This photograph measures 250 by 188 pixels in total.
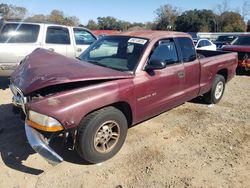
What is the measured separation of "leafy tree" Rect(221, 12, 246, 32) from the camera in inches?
2138

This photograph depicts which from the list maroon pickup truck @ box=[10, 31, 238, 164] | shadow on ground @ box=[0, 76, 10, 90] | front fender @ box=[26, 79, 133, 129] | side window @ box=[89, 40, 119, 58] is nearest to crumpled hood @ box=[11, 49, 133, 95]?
maroon pickup truck @ box=[10, 31, 238, 164]

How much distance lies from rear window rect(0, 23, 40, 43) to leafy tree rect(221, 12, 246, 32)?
51.7 m

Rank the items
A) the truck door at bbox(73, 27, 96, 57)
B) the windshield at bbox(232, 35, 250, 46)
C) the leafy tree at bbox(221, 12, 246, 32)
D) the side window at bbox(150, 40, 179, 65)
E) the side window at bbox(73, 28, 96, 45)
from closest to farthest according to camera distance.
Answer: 1. the side window at bbox(150, 40, 179, 65)
2. the truck door at bbox(73, 27, 96, 57)
3. the side window at bbox(73, 28, 96, 45)
4. the windshield at bbox(232, 35, 250, 46)
5. the leafy tree at bbox(221, 12, 246, 32)

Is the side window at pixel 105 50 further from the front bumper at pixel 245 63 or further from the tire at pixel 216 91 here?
the front bumper at pixel 245 63

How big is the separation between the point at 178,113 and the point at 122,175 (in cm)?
271

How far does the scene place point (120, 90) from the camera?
4.04 meters

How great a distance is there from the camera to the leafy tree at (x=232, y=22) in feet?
178

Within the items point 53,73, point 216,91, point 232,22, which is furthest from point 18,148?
point 232,22

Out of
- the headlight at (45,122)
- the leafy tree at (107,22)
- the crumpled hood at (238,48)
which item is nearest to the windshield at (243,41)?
the crumpled hood at (238,48)

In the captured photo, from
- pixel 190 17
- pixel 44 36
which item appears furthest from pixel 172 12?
pixel 44 36

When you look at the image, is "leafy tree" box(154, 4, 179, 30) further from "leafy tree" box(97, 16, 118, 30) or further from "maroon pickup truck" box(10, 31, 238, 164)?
"maroon pickup truck" box(10, 31, 238, 164)

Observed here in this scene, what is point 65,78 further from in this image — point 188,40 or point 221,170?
point 188,40

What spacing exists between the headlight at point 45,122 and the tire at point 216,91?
416 centimetres

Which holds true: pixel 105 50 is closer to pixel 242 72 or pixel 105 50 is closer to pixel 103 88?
pixel 103 88
